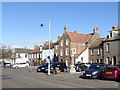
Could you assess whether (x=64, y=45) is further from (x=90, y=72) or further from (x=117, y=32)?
(x=90, y=72)

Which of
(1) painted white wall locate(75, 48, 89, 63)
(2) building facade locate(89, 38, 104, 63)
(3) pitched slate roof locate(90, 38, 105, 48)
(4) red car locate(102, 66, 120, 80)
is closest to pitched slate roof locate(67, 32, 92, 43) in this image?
(3) pitched slate roof locate(90, 38, 105, 48)

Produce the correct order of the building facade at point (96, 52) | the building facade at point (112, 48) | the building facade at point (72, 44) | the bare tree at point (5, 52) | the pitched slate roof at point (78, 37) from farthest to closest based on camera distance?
the bare tree at point (5, 52), the pitched slate roof at point (78, 37), the building facade at point (72, 44), the building facade at point (96, 52), the building facade at point (112, 48)

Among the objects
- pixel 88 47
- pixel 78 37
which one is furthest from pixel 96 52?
pixel 78 37

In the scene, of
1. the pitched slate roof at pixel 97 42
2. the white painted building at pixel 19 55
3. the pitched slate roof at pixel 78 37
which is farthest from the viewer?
the white painted building at pixel 19 55

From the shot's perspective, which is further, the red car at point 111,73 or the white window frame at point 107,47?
the white window frame at point 107,47

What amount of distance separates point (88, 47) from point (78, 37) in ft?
Result: 21.8

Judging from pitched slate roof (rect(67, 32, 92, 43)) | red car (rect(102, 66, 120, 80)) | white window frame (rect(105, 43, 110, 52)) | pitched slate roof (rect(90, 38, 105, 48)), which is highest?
pitched slate roof (rect(67, 32, 92, 43))

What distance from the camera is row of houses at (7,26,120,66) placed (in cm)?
5792

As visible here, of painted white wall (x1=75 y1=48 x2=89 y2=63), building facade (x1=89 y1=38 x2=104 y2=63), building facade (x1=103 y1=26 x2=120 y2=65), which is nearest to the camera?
building facade (x1=103 y1=26 x2=120 y2=65)

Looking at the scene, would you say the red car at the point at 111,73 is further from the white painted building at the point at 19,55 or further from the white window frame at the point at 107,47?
the white painted building at the point at 19,55

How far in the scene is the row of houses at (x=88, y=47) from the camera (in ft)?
190

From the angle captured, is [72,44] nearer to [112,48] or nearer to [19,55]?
[112,48]

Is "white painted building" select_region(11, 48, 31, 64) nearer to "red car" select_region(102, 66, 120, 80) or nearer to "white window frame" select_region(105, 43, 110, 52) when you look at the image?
"white window frame" select_region(105, 43, 110, 52)

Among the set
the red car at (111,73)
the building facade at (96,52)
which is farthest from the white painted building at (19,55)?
the red car at (111,73)
